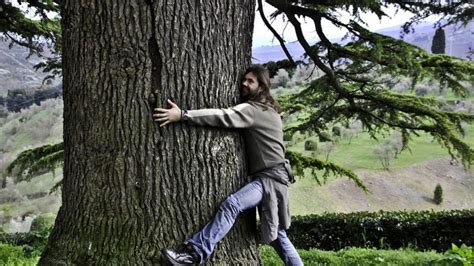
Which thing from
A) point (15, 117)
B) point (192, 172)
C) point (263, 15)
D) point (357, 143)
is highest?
point (263, 15)

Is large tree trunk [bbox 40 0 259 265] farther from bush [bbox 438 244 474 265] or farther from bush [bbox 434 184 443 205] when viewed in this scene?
bush [bbox 434 184 443 205]

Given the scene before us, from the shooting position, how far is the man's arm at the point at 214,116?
9.41 feet

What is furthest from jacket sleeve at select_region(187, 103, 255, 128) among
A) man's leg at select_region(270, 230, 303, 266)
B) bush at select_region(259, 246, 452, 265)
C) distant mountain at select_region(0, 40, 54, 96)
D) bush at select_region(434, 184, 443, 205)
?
distant mountain at select_region(0, 40, 54, 96)

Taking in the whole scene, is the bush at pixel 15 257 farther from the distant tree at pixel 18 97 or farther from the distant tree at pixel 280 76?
the distant tree at pixel 18 97

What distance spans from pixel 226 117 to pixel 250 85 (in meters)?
0.32

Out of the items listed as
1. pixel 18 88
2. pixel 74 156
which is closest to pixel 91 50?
pixel 74 156

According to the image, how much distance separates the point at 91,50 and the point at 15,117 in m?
48.5

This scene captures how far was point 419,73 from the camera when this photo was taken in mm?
7301

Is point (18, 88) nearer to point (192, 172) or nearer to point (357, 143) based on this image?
point (357, 143)

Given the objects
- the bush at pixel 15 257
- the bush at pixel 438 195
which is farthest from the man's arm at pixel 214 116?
the bush at pixel 438 195

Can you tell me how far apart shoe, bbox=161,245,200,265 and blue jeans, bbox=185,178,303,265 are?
0.10 feet

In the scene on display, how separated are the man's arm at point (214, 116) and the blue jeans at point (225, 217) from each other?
15.6 inches

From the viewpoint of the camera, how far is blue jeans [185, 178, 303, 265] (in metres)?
2.92

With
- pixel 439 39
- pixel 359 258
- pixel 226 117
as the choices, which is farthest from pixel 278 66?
pixel 439 39
